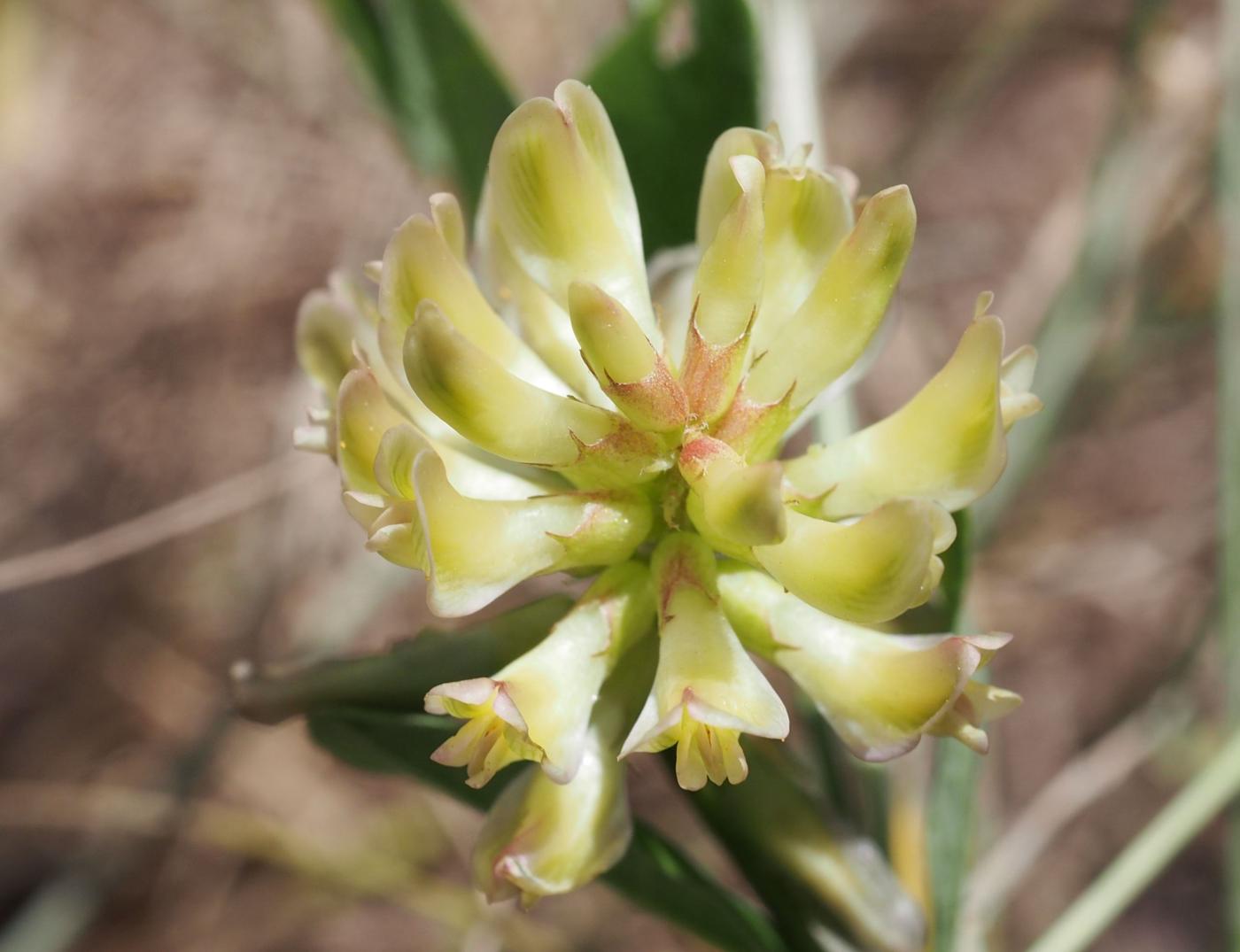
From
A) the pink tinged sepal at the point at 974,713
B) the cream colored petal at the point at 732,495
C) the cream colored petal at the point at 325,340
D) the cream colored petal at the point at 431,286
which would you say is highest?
the cream colored petal at the point at 431,286

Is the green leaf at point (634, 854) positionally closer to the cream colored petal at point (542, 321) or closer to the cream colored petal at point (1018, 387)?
the cream colored petal at point (542, 321)

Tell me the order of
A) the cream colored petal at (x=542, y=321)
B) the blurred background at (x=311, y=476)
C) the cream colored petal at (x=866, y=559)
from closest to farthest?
1. the cream colored petal at (x=866, y=559)
2. the cream colored petal at (x=542, y=321)
3. the blurred background at (x=311, y=476)

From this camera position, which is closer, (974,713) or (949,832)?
(974,713)

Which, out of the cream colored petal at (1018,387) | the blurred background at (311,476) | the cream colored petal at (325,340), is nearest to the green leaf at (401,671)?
the cream colored petal at (325,340)

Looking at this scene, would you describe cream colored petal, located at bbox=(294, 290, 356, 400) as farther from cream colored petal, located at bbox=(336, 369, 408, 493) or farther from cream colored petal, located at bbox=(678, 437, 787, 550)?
cream colored petal, located at bbox=(678, 437, 787, 550)

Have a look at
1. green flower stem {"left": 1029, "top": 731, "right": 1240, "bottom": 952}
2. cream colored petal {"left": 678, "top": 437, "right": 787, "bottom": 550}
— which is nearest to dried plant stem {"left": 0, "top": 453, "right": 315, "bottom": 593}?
cream colored petal {"left": 678, "top": 437, "right": 787, "bottom": 550}

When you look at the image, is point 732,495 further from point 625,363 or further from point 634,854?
point 634,854

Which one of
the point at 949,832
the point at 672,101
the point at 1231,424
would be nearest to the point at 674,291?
the point at 672,101
